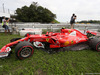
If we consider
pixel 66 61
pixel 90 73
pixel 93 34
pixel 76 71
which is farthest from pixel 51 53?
pixel 93 34

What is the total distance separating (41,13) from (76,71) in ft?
128

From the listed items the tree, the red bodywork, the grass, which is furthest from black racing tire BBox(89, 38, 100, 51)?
the tree

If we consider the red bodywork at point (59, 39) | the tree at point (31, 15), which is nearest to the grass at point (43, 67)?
the red bodywork at point (59, 39)

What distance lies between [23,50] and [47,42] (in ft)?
3.82

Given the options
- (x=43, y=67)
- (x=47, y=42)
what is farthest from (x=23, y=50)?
(x=47, y=42)

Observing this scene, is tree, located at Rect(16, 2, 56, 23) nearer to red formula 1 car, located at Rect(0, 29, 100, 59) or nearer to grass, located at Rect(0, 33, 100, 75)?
red formula 1 car, located at Rect(0, 29, 100, 59)

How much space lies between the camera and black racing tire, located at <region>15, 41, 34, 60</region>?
2.27m

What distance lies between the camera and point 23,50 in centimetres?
238

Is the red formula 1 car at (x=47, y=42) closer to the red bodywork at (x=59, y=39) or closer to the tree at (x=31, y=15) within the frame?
the red bodywork at (x=59, y=39)

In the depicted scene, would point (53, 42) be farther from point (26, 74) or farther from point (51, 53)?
point (26, 74)

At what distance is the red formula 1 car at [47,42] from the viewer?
2.38 m

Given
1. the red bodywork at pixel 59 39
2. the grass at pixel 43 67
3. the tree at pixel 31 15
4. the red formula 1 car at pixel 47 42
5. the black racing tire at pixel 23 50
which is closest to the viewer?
the grass at pixel 43 67

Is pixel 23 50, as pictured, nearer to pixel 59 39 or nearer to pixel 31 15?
pixel 59 39

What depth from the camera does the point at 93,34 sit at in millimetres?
3883
